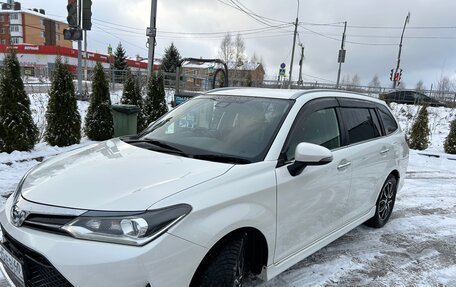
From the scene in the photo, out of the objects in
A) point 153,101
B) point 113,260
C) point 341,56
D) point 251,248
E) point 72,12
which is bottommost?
point 251,248

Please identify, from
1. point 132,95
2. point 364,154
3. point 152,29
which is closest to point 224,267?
point 364,154

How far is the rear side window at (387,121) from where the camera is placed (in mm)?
4762

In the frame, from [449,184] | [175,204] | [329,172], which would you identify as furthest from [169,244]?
[449,184]

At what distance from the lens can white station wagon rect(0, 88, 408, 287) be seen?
6.58ft

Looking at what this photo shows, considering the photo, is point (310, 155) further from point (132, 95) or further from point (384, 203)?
point (132, 95)

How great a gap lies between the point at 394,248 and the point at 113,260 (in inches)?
140

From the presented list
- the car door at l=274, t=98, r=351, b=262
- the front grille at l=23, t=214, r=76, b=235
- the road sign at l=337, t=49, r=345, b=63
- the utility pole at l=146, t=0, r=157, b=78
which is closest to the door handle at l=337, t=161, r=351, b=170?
the car door at l=274, t=98, r=351, b=262

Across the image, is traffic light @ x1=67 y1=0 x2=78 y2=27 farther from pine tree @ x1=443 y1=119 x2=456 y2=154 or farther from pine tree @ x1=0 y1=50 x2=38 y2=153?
pine tree @ x1=443 y1=119 x2=456 y2=154

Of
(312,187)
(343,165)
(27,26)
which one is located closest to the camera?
(312,187)

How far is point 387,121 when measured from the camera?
16.0 feet

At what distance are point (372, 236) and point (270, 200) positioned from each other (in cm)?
255

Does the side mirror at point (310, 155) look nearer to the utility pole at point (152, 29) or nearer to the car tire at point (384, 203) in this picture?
the car tire at point (384, 203)

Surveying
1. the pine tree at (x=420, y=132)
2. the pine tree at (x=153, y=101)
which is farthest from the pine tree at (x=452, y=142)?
the pine tree at (x=153, y=101)

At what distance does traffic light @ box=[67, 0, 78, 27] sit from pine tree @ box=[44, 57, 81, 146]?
2083 millimetres
